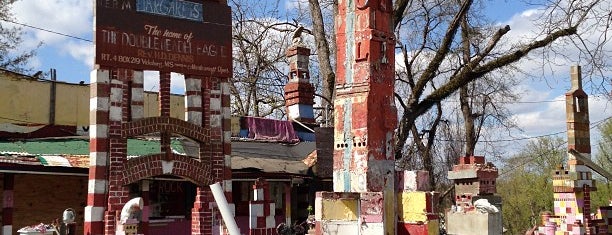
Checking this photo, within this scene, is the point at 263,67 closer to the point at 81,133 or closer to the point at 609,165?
the point at 81,133

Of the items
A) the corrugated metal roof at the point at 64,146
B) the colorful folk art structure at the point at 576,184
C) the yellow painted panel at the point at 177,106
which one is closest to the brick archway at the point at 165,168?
the corrugated metal roof at the point at 64,146

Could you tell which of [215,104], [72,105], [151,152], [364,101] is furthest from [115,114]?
[72,105]

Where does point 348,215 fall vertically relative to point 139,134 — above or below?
below

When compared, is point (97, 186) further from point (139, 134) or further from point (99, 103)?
point (99, 103)

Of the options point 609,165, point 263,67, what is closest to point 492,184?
point 263,67

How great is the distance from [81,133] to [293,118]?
7738mm

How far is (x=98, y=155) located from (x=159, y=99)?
197cm

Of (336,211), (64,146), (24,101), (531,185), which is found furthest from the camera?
(531,185)

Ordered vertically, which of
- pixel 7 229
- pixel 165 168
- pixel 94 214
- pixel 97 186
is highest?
pixel 165 168

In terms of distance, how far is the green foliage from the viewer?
145 ft

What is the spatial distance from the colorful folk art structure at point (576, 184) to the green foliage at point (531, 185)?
22.9 meters

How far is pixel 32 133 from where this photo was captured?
61.1 ft

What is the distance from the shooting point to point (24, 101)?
18.6m

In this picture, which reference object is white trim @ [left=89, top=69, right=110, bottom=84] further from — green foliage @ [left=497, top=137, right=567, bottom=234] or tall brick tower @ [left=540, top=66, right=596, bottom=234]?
green foliage @ [left=497, top=137, right=567, bottom=234]
